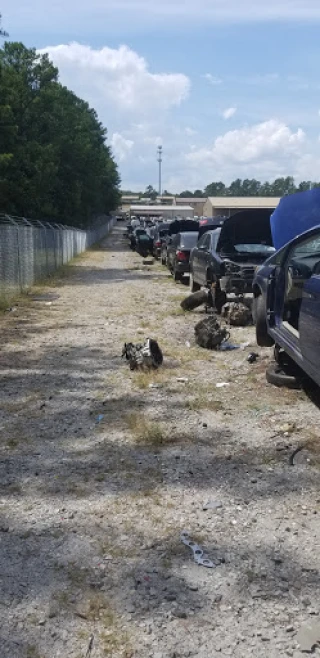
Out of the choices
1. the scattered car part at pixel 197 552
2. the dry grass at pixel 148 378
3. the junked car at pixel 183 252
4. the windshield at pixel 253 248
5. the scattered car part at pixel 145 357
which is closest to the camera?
the scattered car part at pixel 197 552

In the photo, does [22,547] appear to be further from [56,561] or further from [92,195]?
[92,195]

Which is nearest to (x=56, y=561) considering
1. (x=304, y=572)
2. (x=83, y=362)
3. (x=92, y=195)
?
(x=304, y=572)

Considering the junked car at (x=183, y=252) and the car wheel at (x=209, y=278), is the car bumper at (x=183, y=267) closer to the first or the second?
the junked car at (x=183, y=252)

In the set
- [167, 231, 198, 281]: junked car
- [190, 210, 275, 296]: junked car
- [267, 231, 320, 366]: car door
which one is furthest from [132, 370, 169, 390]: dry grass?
[167, 231, 198, 281]: junked car

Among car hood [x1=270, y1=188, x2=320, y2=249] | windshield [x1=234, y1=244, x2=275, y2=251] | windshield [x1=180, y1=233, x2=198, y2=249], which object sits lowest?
windshield [x1=180, y1=233, x2=198, y2=249]

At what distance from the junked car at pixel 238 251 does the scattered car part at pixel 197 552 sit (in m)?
7.99

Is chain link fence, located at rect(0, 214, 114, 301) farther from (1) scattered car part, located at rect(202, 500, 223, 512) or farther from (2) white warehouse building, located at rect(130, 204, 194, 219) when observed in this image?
(2) white warehouse building, located at rect(130, 204, 194, 219)

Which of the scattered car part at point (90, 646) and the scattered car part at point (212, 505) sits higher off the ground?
the scattered car part at point (90, 646)

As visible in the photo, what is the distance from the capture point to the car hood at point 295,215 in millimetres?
7887

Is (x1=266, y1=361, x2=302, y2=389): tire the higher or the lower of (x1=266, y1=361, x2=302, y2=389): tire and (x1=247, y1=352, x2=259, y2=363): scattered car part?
the higher

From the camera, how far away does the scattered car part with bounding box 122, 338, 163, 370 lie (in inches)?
309

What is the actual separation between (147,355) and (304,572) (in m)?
4.66

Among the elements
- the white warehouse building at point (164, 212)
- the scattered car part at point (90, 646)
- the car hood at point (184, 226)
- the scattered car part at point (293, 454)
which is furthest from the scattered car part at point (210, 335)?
the white warehouse building at point (164, 212)

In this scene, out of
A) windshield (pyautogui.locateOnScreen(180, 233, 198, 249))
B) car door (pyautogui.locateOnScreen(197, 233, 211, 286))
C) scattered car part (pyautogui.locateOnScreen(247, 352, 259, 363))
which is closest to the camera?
scattered car part (pyautogui.locateOnScreen(247, 352, 259, 363))
